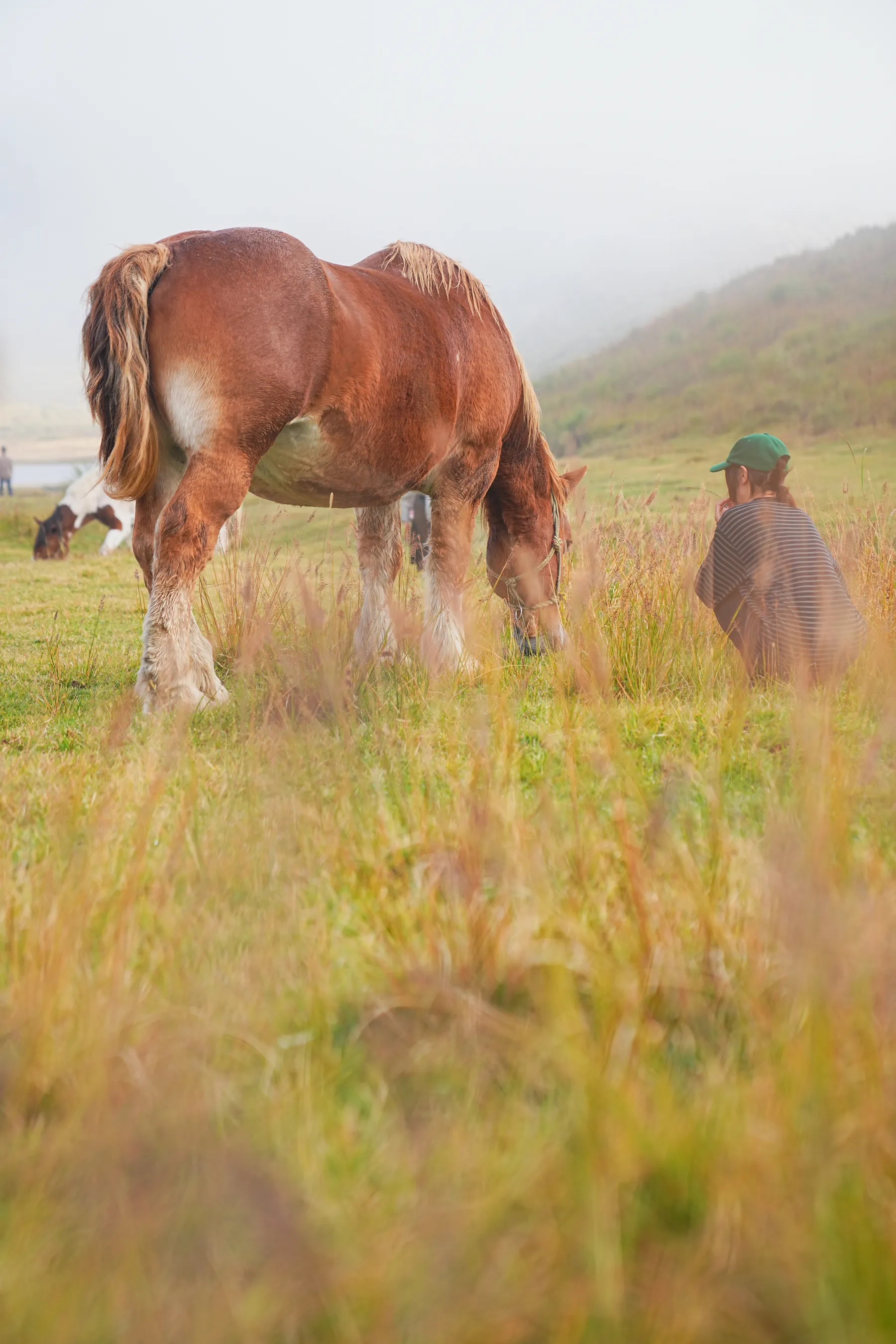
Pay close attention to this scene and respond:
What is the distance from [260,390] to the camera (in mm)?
3984

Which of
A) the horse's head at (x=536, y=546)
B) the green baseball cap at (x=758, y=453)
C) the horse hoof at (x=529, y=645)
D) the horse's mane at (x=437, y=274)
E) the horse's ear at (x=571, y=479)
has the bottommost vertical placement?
the horse hoof at (x=529, y=645)

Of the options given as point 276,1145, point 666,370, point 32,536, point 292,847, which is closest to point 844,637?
point 292,847

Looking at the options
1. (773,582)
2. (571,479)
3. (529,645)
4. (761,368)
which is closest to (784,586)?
(773,582)

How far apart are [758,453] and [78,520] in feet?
47.0

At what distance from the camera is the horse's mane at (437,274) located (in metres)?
4.95

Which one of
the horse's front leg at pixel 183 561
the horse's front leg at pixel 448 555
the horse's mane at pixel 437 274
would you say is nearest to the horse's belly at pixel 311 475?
the horse's front leg at pixel 183 561

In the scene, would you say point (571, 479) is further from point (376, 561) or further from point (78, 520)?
point (78, 520)

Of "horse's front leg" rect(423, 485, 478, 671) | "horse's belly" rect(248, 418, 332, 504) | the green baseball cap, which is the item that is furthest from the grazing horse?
the green baseball cap

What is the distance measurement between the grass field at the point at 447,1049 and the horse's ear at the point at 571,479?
3469 millimetres

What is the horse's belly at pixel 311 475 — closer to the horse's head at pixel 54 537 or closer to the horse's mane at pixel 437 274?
the horse's mane at pixel 437 274

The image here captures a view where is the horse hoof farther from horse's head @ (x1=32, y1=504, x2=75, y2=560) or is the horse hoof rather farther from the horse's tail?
horse's head @ (x1=32, y1=504, x2=75, y2=560)

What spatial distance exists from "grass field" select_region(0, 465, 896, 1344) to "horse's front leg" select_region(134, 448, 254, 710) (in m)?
1.21

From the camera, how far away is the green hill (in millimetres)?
29000

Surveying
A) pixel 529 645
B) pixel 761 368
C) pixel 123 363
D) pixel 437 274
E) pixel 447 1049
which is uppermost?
pixel 761 368
